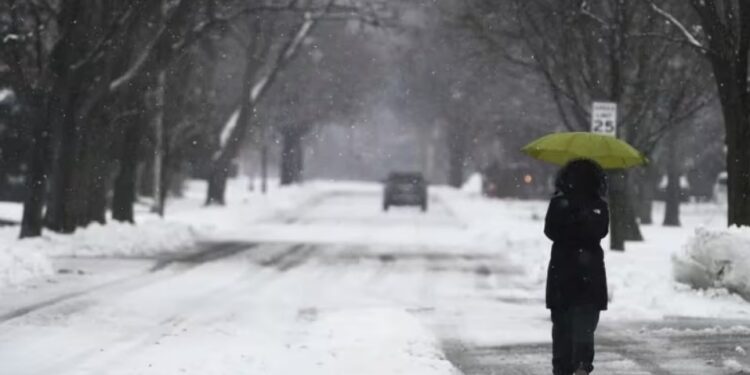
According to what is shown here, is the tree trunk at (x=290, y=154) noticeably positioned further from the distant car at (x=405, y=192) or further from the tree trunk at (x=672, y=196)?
the tree trunk at (x=672, y=196)

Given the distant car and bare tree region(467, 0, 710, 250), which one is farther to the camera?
the distant car

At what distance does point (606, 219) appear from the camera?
27.7ft

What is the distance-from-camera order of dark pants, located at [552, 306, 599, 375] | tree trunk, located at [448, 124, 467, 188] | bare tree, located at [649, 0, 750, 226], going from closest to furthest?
dark pants, located at [552, 306, 599, 375], bare tree, located at [649, 0, 750, 226], tree trunk, located at [448, 124, 467, 188]

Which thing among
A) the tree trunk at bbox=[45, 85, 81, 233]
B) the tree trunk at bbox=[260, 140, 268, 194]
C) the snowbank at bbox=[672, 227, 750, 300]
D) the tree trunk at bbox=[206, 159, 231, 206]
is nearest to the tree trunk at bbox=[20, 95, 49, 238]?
the tree trunk at bbox=[45, 85, 81, 233]

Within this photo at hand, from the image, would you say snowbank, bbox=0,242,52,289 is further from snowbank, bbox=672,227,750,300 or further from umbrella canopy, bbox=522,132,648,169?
Result: snowbank, bbox=672,227,750,300

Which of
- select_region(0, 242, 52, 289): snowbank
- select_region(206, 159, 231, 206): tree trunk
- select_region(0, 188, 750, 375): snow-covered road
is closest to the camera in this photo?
select_region(0, 188, 750, 375): snow-covered road

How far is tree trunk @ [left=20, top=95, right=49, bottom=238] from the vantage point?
23.2m

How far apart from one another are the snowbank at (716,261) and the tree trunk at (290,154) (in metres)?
52.5

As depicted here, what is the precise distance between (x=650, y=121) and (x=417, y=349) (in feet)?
61.1

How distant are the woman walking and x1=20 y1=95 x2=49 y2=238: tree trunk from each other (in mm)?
16540

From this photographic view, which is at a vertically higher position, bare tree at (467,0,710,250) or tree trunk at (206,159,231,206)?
bare tree at (467,0,710,250)

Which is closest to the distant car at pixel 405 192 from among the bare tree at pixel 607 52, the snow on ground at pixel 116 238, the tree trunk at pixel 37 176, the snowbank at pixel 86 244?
the snow on ground at pixel 116 238

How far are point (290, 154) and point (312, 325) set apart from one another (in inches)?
2420

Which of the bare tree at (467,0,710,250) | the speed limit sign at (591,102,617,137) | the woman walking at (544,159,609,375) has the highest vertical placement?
the bare tree at (467,0,710,250)
